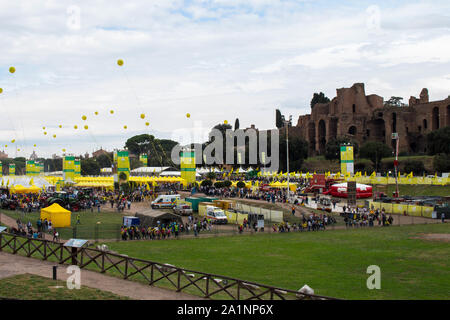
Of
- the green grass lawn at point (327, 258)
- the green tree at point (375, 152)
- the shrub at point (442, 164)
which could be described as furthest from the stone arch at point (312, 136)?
the green grass lawn at point (327, 258)

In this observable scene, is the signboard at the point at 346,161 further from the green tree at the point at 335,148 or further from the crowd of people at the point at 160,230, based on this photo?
the crowd of people at the point at 160,230

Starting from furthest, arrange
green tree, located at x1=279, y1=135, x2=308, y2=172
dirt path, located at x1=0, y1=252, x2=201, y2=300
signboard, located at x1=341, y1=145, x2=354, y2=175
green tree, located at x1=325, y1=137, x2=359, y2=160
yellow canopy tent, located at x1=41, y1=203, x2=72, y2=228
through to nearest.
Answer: green tree, located at x1=279, y1=135, x2=308, y2=172
green tree, located at x1=325, y1=137, x2=359, y2=160
signboard, located at x1=341, y1=145, x2=354, y2=175
yellow canopy tent, located at x1=41, y1=203, x2=72, y2=228
dirt path, located at x1=0, y1=252, x2=201, y2=300

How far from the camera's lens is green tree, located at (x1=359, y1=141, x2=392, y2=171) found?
9094 centimetres

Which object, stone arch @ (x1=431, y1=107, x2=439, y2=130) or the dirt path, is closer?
the dirt path

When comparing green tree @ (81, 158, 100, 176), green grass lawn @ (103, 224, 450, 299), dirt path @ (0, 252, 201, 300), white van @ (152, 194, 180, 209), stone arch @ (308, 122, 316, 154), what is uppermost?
stone arch @ (308, 122, 316, 154)

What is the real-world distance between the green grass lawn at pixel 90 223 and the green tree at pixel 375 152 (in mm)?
61375

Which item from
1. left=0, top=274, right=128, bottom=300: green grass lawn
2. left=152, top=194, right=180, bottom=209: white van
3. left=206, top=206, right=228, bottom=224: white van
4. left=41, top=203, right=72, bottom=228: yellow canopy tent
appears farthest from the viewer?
left=152, top=194, right=180, bottom=209: white van

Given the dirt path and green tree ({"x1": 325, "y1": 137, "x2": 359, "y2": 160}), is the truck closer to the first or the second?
the dirt path

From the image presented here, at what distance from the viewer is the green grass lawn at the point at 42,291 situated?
14.8 metres

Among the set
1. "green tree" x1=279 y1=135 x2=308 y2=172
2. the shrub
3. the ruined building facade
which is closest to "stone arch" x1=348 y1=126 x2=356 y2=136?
the ruined building facade

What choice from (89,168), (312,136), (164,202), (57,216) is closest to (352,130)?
(312,136)

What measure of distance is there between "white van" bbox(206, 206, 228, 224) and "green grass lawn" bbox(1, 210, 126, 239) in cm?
728

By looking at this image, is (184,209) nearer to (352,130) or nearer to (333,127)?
(352,130)
